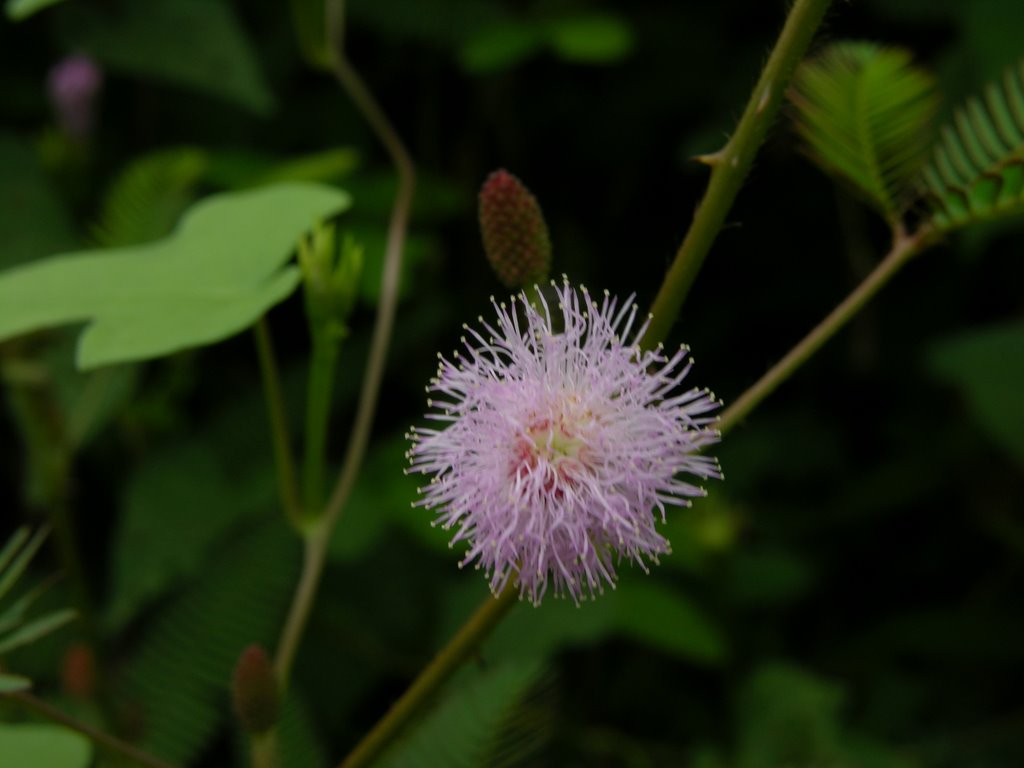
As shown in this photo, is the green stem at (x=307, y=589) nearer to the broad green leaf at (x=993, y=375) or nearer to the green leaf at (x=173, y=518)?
the green leaf at (x=173, y=518)

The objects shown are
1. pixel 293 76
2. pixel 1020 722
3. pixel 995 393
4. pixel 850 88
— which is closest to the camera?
pixel 850 88

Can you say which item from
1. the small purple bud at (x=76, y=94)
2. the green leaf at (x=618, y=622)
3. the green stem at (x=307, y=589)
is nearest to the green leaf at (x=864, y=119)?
the green stem at (x=307, y=589)

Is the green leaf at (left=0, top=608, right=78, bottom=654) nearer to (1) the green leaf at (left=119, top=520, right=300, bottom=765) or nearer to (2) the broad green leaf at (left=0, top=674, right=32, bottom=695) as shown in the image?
(2) the broad green leaf at (left=0, top=674, right=32, bottom=695)

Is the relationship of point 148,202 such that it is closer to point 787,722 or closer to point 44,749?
point 44,749

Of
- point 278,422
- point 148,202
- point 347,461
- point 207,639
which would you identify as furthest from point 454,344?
point 278,422

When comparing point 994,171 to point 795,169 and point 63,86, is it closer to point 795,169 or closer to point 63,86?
point 63,86

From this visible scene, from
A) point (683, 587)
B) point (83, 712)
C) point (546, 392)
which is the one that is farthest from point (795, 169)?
point (546, 392)
